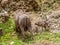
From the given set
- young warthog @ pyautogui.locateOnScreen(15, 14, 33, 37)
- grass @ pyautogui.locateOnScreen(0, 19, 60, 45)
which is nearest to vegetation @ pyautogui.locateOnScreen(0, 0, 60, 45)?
grass @ pyautogui.locateOnScreen(0, 19, 60, 45)

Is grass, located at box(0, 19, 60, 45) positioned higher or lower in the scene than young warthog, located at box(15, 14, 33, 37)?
lower

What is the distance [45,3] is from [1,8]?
2.51m

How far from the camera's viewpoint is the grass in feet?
33.6

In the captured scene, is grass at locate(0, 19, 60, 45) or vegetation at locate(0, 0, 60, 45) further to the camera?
vegetation at locate(0, 0, 60, 45)

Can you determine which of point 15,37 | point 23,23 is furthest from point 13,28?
point 23,23

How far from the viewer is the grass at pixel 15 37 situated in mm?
10244

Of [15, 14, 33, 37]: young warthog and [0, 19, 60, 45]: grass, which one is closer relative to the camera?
[0, 19, 60, 45]: grass

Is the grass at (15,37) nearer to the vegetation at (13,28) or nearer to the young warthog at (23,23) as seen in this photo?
the vegetation at (13,28)

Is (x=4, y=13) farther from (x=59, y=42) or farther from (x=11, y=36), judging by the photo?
(x=59, y=42)

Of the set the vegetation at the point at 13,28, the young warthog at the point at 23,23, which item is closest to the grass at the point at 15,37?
the vegetation at the point at 13,28

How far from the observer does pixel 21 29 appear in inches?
414

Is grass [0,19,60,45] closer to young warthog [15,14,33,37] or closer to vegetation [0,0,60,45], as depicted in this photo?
vegetation [0,0,60,45]

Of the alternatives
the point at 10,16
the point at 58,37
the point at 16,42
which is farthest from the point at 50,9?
the point at 16,42

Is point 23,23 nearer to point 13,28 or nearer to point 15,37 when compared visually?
point 15,37
